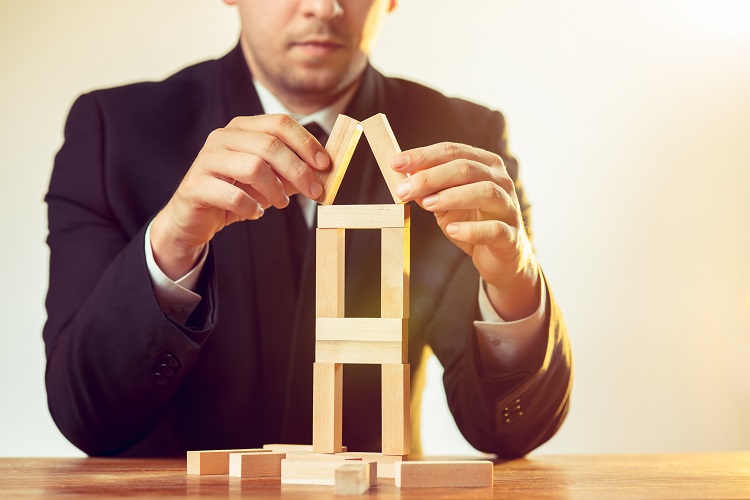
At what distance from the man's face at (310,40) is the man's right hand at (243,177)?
25.0 inches

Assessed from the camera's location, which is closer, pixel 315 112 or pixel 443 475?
pixel 443 475

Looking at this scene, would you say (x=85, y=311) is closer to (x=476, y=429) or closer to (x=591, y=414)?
(x=476, y=429)

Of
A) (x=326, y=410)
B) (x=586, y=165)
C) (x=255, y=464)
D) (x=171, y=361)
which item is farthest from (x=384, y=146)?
(x=586, y=165)

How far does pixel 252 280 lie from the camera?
6.39 ft

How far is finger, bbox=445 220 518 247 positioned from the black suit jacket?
409 mm

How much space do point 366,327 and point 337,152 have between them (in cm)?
27

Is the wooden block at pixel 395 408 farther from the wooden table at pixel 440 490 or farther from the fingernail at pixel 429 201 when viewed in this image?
the fingernail at pixel 429 201

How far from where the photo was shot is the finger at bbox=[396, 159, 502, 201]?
3.88 ft

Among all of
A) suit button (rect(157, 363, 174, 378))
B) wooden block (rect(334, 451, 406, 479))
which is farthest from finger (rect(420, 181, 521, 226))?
suit button (rect(157, 363, 174, 378))

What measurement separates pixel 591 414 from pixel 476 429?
1804 millimetres

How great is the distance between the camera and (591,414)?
11.2ft

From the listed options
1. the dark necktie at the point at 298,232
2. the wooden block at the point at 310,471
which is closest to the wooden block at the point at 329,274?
the wooden block at the point at 310,471

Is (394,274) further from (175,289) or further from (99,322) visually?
(99,322)

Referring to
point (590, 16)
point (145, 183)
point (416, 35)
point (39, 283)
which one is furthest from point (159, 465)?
point (590, 16)
